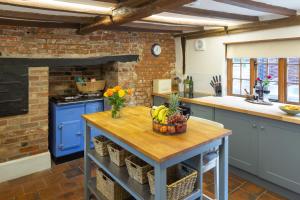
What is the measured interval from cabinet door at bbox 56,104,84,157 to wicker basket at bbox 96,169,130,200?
5.02ft

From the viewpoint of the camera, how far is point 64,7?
2.43 metres

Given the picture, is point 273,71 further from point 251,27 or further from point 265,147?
point 265,147

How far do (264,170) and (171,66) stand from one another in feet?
9.35

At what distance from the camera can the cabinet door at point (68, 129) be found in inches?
147

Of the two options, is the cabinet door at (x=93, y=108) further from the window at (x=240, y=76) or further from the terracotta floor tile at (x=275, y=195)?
the terracotta floor tile at (x=275, y=195)

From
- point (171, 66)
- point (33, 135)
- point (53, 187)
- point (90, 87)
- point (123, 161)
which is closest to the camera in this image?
point (123, 161)

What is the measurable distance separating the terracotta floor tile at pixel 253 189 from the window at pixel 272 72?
53.3 inches

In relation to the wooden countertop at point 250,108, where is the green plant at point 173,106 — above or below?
above

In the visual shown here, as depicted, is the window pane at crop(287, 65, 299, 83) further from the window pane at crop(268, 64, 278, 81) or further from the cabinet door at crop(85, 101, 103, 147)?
the cabinet door at crop(85, 101, 103, 147)

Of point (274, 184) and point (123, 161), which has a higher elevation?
point (123, 161)

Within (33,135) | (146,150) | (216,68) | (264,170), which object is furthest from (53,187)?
(216,68)

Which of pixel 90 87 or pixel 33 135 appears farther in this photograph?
pixel 90 87

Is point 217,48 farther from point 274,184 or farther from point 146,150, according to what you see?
point 146,150

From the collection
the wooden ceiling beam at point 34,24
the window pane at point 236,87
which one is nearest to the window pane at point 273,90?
the window pane at point 236,87
